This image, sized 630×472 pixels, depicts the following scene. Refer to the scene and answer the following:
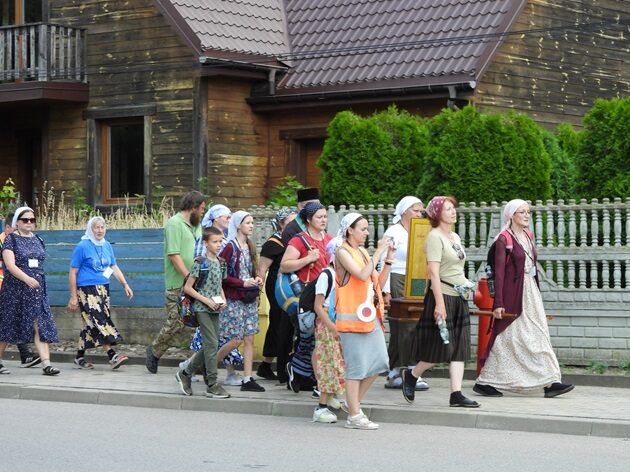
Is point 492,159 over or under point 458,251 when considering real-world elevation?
over

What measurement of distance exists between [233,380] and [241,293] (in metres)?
1.07

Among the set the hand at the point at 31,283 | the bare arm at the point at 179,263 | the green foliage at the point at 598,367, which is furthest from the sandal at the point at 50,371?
the green foliage at the point at 598,367

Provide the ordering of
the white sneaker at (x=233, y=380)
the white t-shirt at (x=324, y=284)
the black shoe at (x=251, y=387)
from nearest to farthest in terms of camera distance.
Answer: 1. the white t-shirt at (x=324, y=284)
2. the black shoe at (x=251, y=387)
3. the white sneaker at (x=233, y=380)

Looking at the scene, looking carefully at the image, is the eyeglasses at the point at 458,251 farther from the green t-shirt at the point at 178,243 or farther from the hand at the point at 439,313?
the green t-shirt at the point at 178,243

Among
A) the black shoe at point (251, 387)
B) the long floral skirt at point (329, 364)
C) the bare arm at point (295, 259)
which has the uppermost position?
the bare arm at point (295, 259)

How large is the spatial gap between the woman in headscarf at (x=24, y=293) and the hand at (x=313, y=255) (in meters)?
3.88

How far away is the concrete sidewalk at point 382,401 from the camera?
10.7 metres

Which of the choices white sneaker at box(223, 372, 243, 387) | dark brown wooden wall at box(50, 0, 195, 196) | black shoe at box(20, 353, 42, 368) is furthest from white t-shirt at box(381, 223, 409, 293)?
dark brown wooden wall at box(50, 0, 195, 196)

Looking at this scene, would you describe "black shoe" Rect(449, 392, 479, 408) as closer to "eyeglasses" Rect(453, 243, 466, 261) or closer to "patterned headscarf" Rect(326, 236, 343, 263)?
"eyeglasses" Rect(453, 243, 466, 261)

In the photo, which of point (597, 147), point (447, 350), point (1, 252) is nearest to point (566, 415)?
point (447, 350)

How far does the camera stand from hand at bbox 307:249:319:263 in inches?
479

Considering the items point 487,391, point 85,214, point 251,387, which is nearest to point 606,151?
point 487,391

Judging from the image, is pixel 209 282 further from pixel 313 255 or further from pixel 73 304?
pixel 73 304

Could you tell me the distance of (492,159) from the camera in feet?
52.5
